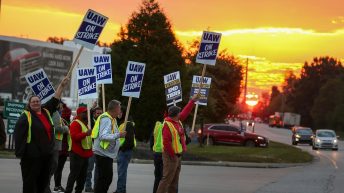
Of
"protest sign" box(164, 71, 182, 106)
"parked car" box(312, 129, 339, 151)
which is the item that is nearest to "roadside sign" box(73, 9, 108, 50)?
"protest sign" box(164, 71, 182, 106)

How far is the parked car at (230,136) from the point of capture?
43.0m

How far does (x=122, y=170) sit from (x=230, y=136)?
29.8m

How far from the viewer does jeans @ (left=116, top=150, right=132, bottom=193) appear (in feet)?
45.4

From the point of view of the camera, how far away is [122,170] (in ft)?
45.6

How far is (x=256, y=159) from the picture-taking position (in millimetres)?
28016

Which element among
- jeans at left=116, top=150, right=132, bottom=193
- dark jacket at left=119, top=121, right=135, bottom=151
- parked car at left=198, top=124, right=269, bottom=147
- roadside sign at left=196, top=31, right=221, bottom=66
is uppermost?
roadside sign at left=196, top=31, right=221, bottom=66

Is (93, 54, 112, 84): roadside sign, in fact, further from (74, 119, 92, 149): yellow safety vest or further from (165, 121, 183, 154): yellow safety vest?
(165, 121, 183, 154): yellow safety vest

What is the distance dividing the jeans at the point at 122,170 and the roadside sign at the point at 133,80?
59.2 inches

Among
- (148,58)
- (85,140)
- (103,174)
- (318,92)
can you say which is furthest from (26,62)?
(103,174)

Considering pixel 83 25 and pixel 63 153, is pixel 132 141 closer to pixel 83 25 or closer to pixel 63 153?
pixel 63 153

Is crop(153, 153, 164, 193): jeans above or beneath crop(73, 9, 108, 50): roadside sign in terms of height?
beneath

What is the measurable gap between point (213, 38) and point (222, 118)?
5090 centimetres

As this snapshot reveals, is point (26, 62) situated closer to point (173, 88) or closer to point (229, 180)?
point (229, 180)

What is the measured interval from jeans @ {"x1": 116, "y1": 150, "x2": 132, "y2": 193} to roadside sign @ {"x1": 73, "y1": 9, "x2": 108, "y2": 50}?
7.51 ft
